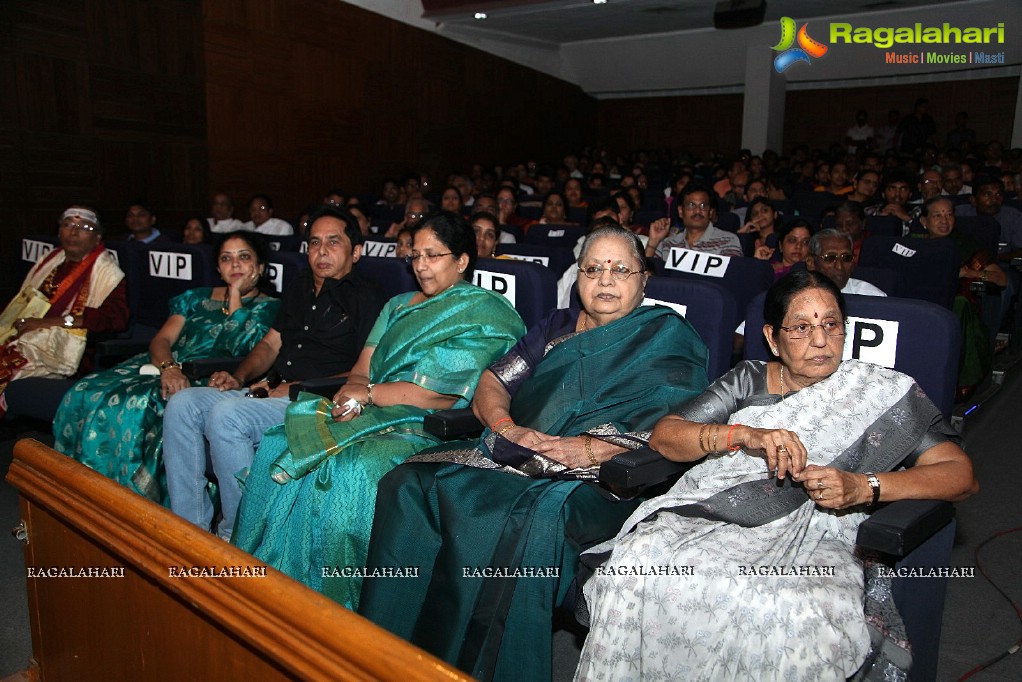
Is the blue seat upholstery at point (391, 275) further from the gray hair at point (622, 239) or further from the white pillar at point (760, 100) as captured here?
the white pillar at point (760, 100)

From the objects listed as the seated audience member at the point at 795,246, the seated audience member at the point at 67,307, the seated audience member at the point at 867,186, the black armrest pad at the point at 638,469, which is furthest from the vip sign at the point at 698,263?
the seated audience member at the point at 867,186

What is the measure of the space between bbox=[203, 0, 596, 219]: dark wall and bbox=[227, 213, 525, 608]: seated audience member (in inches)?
231

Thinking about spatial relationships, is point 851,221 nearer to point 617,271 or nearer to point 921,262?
point 921,262

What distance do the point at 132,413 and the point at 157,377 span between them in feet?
→ 0.66

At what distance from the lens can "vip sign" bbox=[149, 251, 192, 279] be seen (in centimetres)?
330

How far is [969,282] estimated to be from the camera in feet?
12.3

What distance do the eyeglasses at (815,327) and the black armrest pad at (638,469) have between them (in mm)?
370

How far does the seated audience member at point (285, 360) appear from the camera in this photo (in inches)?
92.1

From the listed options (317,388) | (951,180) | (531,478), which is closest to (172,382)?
(317,388)

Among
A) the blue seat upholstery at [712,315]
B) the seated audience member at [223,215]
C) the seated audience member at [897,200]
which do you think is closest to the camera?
the blue seat upholstery at [712,315]

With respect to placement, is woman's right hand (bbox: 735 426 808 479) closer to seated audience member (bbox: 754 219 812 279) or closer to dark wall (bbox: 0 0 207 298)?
seated audience member (bbox: 754 219 812 279)

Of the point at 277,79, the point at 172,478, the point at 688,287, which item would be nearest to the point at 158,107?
the point at 277,79

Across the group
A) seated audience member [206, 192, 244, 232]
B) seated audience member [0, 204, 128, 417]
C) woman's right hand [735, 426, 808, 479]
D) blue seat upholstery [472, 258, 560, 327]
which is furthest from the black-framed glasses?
seated audience member [206, 192, 244, 232]

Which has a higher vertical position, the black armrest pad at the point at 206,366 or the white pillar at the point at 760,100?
the white pillar at the point at 760,100
